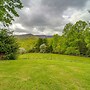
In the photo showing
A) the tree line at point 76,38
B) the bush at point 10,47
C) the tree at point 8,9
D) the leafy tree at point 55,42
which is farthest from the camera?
the leafy tree at point 55,42

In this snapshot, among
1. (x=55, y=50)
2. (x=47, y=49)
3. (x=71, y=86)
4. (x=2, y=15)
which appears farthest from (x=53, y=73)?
(x=47, y=49)

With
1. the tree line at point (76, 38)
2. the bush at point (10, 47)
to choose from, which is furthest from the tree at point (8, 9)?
the tree line at point (76, 38)

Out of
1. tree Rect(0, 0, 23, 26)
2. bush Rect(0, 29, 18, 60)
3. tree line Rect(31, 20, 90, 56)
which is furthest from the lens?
tree line Rect(31, 20, 90, 56)

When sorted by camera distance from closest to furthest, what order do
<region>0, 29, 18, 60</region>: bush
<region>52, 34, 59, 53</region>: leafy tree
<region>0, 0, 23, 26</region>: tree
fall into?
1. <region>0, 0, 23, 26</region>: tree
2. <region>0, 29, 18, 60</region>: bush
3. <region>52, 34, 59, 53</region>: leafy tree

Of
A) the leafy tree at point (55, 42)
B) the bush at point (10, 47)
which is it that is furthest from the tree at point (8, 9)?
the leafy tree at point (55, 42)

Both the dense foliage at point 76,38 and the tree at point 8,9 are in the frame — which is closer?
the tree at point 8,9

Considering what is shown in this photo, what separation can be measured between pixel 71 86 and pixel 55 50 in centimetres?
7319

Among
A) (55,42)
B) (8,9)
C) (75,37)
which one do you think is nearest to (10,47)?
(8,9)

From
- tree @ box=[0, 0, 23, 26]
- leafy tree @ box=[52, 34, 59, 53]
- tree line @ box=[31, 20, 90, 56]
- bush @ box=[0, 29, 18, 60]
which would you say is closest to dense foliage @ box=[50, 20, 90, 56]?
tree line @ box=[31, 20, 90, 56]

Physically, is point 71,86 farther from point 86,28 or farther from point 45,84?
point 86,28

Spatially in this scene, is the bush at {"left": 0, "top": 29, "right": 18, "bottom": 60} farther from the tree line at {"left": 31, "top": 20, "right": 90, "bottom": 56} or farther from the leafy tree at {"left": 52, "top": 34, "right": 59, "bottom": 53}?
the leafy tree at {"left": 52, "top": 34, "right": 59, "bottom": 53}

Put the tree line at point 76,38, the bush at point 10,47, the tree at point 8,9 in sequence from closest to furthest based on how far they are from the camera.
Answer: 1. the tree at point 8,9
2. the bush at point 10,47
3. the tree line at point 76,38

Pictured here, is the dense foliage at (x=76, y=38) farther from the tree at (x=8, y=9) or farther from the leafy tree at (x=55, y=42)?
the tree at (x=8, y=9)

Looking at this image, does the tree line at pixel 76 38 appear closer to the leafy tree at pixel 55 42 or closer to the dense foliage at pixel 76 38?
the dense foliage at pixel 76 38
